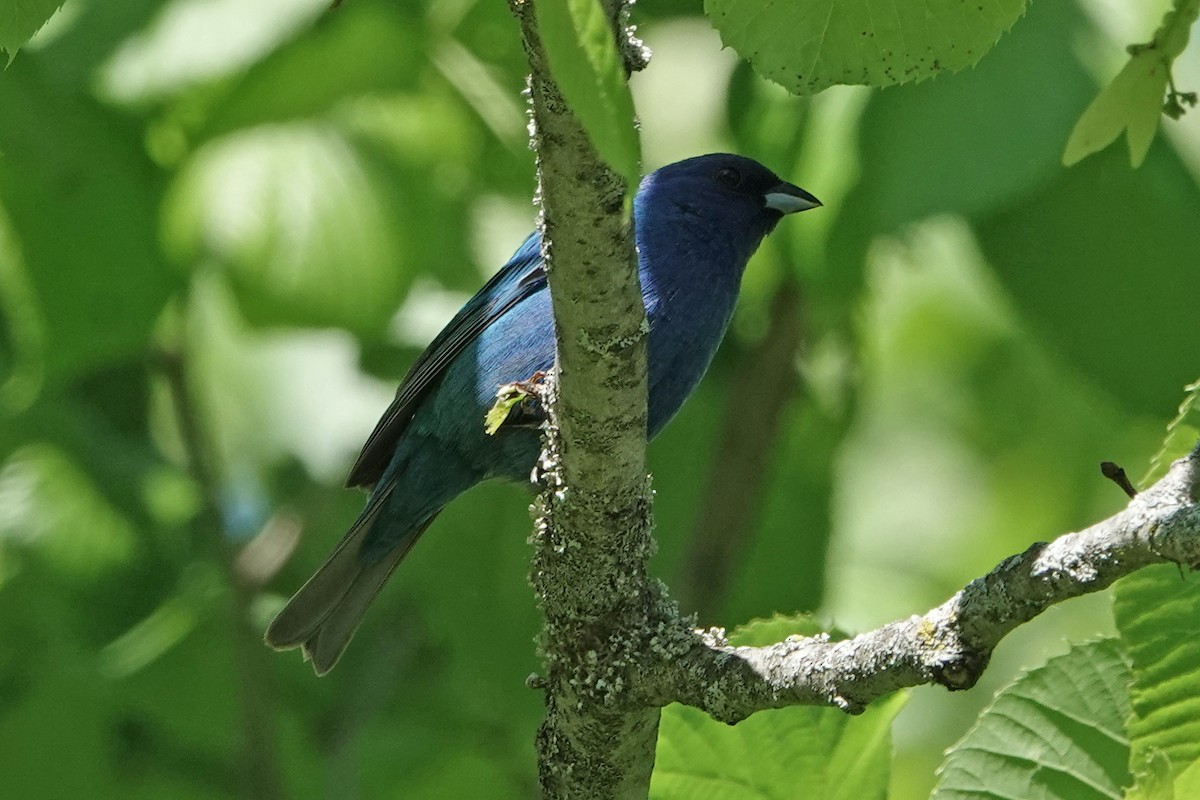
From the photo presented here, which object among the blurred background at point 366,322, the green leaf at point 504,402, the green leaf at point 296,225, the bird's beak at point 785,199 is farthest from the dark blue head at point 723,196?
the green leaf at point 504,402

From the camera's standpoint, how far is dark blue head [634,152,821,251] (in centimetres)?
519

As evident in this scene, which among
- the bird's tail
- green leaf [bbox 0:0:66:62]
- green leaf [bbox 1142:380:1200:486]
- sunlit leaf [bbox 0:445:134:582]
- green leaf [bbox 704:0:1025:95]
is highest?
green leaf [bbox 0:0:66:62]

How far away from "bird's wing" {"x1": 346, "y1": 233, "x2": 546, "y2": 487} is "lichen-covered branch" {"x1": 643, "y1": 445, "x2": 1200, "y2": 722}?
215 cm

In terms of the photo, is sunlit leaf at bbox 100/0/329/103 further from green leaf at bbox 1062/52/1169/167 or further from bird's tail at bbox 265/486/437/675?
green leaf at bbox 1062/52/1169/167

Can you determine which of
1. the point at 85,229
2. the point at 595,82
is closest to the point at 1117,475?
the point at 595,82

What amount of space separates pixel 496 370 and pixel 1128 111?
99.4 inches

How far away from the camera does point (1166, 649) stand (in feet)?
8.36

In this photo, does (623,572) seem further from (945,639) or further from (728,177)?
(728,177)

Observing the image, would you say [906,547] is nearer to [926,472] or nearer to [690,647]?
[926,472]

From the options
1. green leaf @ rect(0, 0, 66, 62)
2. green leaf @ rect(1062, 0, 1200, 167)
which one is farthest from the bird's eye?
green leaf @ rect(0, 0, 66, 62)

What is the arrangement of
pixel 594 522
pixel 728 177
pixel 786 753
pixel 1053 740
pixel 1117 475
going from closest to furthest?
pixel 1117 475, pixel 1053 740, pixel 786 753, pixel 594 522, pixel 728 177

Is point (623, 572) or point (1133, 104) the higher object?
point (1133, 104)

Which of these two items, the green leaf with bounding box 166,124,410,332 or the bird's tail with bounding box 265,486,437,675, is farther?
the green leaf with bounding box 166,124,410,332

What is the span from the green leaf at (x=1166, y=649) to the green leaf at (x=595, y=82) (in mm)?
1463
